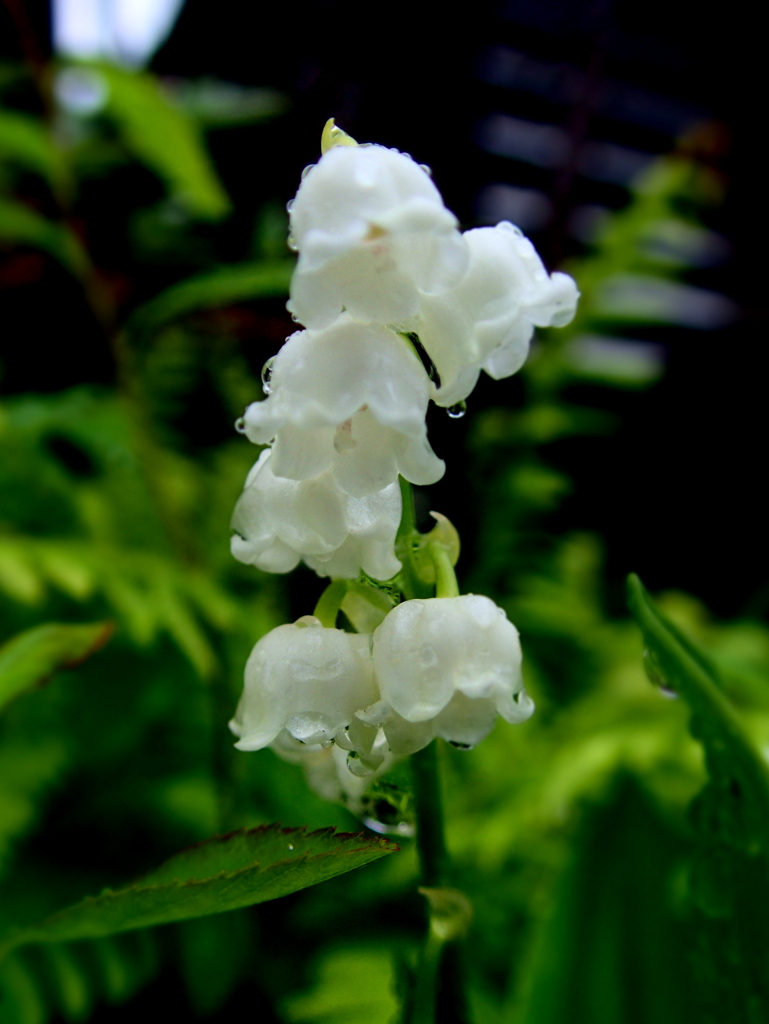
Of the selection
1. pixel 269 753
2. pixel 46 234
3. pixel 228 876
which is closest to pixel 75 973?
pixel 269 753

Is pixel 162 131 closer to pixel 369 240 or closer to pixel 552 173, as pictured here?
pixel 369 240

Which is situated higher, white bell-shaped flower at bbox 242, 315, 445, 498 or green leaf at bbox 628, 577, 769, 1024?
white bell-shaped flower at bbox 242, 315, 445, 498

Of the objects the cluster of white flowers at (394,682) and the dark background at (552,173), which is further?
the dark background at (552,173)

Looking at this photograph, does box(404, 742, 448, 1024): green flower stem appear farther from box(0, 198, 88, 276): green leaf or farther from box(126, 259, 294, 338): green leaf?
box(0, 198, 88, 276): green leaf

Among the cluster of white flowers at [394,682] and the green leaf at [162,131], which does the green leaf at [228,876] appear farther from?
the green leaf at [162,131]

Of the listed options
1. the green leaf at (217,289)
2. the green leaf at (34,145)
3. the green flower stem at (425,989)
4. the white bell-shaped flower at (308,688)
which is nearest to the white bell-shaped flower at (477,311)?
the white bell-shaped flower at (308,688)

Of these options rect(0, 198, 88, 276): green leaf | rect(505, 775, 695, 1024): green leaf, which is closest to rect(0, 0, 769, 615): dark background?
rect(0, 198, 88, 276): green leaf

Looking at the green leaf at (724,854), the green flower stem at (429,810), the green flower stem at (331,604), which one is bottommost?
the green leaf at (724,854)
